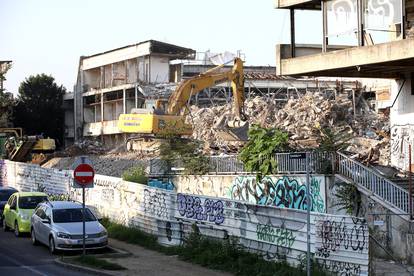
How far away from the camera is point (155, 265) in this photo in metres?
19.5

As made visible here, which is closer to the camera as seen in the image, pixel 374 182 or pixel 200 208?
pixel 374 182

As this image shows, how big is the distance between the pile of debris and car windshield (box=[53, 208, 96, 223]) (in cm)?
1294

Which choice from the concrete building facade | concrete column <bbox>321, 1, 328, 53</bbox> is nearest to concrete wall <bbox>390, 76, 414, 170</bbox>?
concrete column <bbox>321, 1, 328, 53</bbox>

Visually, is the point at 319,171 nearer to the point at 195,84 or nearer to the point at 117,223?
the point at 117,223

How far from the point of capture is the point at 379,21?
22.2 m

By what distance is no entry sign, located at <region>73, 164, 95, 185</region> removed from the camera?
20.6m

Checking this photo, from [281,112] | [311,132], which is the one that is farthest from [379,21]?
[281,112]

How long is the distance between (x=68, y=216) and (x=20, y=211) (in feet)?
14.6

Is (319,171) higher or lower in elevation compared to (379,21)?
lower

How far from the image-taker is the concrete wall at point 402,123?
24.6 m

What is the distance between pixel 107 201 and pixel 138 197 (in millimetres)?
3481

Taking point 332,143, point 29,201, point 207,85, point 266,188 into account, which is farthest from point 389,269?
point 207,85

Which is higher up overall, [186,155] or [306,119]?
[306,119]

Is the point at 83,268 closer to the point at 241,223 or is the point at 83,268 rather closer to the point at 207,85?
the point at 241,223
